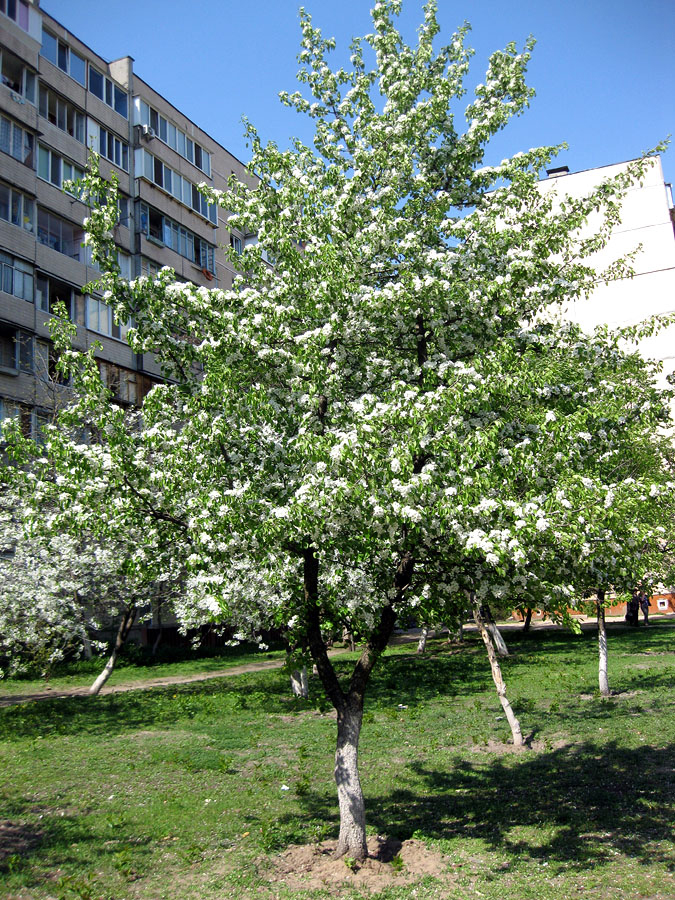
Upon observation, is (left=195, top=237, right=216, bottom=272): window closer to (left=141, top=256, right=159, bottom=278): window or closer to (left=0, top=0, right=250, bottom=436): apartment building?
(left=0, top=0, right=250, bottom=436): apartment building

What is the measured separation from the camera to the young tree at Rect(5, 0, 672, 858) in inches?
283

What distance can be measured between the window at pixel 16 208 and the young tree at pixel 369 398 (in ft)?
78.0

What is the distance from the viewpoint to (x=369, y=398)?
7.72 meters

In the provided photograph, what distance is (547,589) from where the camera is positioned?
24.0 ft

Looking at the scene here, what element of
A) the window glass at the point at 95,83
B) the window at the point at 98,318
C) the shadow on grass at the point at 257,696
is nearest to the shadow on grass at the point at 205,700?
the shadow on grass at the point at 257,696

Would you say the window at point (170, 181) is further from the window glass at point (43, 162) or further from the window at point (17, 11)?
the window at point (17, 11)

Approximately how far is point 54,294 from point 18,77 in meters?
9.70

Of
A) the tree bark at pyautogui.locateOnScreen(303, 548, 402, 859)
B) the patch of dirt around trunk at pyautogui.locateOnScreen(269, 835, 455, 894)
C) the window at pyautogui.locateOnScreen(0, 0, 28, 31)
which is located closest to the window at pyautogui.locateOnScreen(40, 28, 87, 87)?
the window at pyautogui.locateOnScreen(0, 0, 28, 31)

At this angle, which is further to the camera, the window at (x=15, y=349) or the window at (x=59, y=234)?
the window at (x=59, y=234)

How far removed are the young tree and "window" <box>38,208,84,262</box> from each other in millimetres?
25291

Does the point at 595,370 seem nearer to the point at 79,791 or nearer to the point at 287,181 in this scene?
the point at 287,181

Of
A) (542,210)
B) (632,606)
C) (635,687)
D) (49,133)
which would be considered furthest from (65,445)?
(632,606)

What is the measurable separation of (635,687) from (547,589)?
558 inches

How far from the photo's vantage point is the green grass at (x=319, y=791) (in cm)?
771
